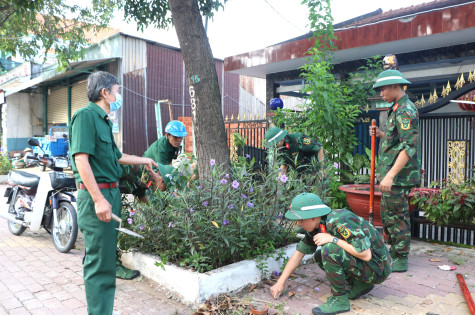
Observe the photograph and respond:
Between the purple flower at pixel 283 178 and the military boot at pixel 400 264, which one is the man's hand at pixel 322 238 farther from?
the military boot at pixel 400 264

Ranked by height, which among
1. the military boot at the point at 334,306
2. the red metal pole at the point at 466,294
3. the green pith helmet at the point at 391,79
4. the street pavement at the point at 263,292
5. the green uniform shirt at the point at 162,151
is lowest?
the street pavement at the point at 263,292

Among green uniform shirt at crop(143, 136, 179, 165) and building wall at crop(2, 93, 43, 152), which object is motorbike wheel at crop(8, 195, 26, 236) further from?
building wall at crop(2, 93, 43, 152)

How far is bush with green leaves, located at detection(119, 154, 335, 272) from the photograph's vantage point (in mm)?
3035

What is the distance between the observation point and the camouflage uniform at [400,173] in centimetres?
342

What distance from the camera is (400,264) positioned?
3566 mm

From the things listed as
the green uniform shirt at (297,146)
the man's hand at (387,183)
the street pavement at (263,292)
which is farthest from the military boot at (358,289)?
the green uniform shirt at (297,146)

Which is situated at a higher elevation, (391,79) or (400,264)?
(391,79)

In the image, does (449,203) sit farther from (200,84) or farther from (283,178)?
(200,84)

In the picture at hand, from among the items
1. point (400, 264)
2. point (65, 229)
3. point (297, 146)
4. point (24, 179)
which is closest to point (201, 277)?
point (400, 264)

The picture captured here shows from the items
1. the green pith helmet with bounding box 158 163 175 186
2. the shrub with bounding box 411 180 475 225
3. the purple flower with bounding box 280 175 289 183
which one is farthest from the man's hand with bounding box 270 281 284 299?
the shrub with bounding box 411 180 475 225

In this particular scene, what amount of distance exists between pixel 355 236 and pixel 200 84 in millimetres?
2205

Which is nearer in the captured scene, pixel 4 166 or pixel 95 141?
pixel 95 141

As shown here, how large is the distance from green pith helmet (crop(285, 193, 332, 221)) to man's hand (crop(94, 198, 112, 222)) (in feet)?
4.23

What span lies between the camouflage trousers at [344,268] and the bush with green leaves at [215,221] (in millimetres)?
743
